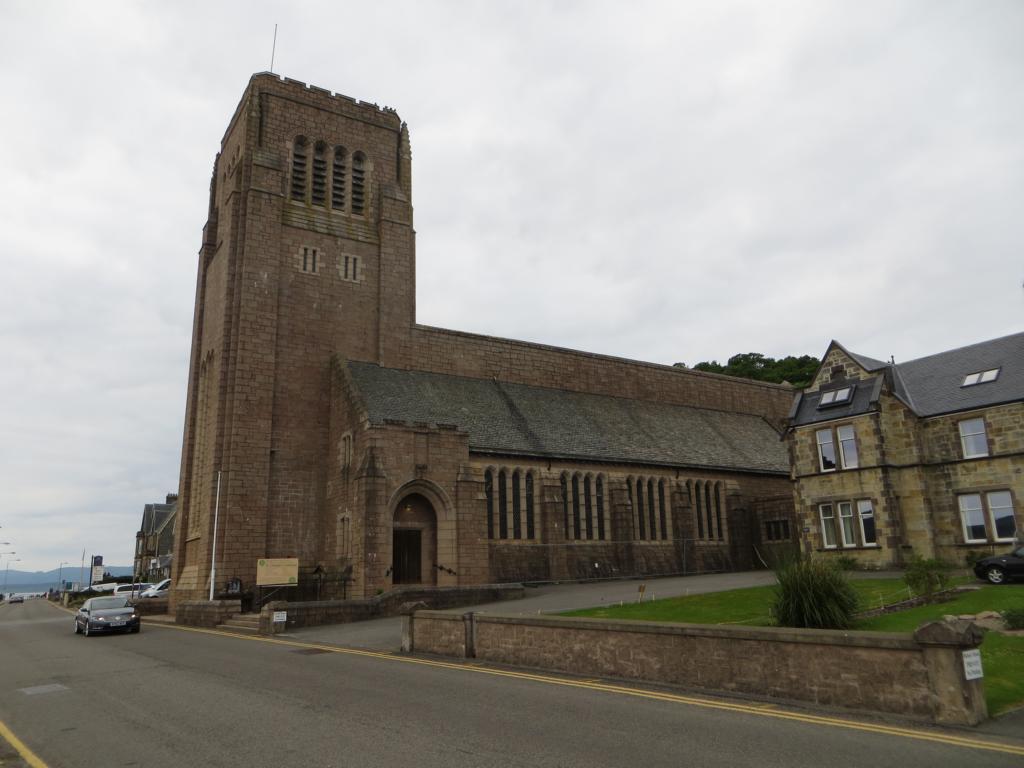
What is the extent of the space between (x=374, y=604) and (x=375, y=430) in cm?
776

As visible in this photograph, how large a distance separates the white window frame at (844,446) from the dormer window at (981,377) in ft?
15.0

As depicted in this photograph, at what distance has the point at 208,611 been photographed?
2864 centimetres

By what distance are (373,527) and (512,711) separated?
20605 mm

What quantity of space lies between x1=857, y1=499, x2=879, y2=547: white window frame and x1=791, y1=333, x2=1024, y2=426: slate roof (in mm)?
3801

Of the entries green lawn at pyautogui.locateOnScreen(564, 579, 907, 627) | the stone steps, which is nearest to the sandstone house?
green lawn at pyautogui.locateOnScreen(564, 579, 907, 627)

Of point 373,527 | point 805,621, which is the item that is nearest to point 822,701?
point 805,621

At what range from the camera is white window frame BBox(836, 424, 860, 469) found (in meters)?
30.8

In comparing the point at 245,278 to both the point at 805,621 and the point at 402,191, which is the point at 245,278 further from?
the point at 805,621

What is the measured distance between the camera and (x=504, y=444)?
36438 millimetres

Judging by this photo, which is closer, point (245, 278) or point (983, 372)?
point (983, 372)

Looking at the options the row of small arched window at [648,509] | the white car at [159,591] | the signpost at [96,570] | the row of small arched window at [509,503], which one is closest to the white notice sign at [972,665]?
the row of small arched window at [509,503]

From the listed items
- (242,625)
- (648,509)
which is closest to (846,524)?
(648,509)

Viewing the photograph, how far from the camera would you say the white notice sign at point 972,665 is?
877 centimetres

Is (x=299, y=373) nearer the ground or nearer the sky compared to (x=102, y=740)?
nearer the sky
